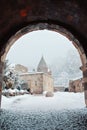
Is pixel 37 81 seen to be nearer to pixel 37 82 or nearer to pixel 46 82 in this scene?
pixel 37 82

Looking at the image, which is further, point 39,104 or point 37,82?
point 37,82

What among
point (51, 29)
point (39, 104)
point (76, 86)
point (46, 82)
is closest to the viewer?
point (51, 29)

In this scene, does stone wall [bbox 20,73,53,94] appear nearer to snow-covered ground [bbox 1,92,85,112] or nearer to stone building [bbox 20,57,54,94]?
stone building [bbox 20,57,54,94]

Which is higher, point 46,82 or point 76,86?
point 46,82

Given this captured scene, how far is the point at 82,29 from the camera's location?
181 inches

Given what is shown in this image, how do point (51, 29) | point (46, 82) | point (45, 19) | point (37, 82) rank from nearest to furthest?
point (45, 19) < point (51, 29) < point (37, 82) < point (46, 82)

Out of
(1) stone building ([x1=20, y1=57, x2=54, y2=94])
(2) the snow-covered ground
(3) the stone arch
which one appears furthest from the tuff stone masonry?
(1) stone building ([x1=20, y1=57, x2=54, y2=94])

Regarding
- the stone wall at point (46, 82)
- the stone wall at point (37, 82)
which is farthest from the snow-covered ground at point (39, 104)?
the stone wall at point (46, 82)

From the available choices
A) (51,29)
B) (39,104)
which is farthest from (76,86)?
(51,29)

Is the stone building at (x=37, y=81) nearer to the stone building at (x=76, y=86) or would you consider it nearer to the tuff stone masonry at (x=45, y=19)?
the stone building at (x=76, y=86)

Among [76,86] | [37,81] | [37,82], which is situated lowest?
[76,86]

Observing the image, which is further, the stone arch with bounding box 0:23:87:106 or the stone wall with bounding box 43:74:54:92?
the stone wall with bounding box 43:74:54:92

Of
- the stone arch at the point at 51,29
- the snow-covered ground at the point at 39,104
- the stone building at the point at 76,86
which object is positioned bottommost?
the snow-covered ground at the point at 39,104

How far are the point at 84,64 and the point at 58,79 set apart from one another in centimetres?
4340
